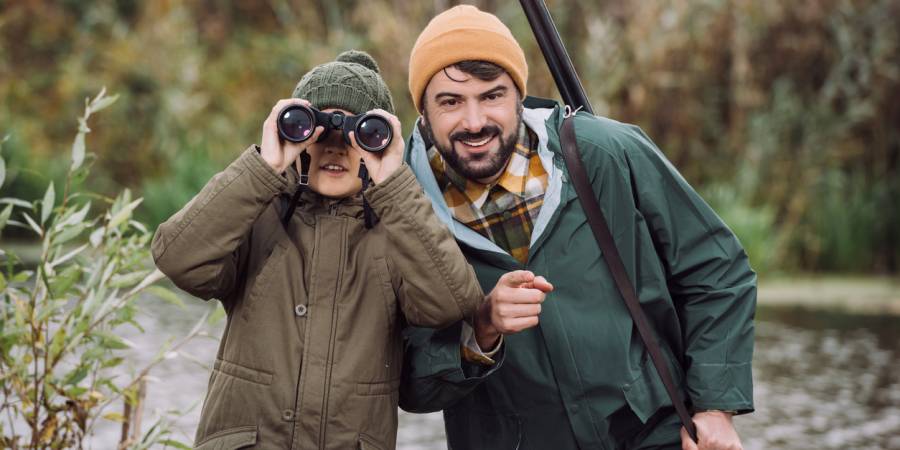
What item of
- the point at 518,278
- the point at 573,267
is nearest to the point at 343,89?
the point at 518,278

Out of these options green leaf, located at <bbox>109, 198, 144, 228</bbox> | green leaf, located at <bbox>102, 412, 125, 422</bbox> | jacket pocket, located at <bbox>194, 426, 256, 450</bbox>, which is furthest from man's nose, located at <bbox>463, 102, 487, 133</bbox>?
green leaf, located at <bbox>102, 412, 125, 422</bbox>

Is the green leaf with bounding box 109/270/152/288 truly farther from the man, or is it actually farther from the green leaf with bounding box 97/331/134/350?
the man

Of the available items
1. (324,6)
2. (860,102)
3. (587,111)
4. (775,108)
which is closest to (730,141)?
(775,108)

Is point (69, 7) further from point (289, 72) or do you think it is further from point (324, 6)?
point (289, 72)

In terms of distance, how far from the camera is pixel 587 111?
Result: 114 inches

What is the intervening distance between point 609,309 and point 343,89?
71 cm

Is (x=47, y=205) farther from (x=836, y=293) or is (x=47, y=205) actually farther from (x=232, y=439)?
(x=836, y=293)

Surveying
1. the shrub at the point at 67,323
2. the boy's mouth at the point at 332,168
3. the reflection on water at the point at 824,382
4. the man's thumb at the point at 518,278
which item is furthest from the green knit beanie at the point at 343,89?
the reflection on water at the point at 824,382

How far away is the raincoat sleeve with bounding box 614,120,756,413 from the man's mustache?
29 cm

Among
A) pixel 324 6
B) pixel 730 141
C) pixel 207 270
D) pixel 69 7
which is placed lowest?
pixel 207 270

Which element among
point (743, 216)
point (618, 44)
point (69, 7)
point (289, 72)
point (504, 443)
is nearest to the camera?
point (504, 443)

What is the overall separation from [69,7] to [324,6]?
336 centimetres

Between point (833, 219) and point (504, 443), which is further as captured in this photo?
point (833, 219)

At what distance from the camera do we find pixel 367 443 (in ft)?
7.49
